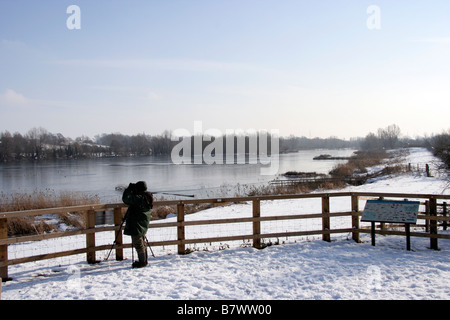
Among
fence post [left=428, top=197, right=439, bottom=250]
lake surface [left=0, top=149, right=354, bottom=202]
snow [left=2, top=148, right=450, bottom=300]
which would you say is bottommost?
lake surface [left=0, top=149, right=354, bottom=202]

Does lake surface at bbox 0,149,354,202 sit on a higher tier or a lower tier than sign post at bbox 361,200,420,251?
lower

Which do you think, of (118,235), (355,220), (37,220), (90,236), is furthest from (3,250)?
(37,220)

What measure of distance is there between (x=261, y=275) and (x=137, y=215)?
266cm

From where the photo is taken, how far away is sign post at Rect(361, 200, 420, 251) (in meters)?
7.87

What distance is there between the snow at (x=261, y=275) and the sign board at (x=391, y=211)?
69cm

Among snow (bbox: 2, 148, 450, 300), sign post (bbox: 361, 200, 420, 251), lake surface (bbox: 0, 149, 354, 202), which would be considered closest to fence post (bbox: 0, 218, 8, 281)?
snow (bbox: 2, 148, 450, 300)

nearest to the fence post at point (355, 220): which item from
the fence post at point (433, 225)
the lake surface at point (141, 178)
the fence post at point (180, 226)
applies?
the fence post at point (433, 225)

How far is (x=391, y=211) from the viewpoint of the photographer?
26.8 feet

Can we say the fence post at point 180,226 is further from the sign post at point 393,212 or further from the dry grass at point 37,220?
the dry grass at point 37,220

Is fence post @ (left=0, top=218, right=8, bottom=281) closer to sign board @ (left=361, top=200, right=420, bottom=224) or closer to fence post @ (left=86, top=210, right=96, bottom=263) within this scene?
fence post @ (left=86, top=210, right=96, bottom=263)

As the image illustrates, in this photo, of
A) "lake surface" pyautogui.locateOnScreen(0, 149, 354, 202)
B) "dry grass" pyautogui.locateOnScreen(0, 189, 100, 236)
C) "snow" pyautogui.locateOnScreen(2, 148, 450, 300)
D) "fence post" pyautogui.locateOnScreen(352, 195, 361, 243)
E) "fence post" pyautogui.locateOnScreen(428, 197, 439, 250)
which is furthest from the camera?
"lake surface" pyautogui.locateOnScreen(0, 149, 354, 202)

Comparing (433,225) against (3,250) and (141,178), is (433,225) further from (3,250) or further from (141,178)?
(141,178)
